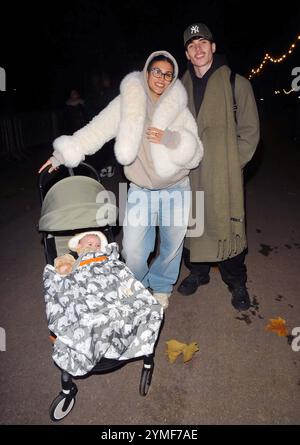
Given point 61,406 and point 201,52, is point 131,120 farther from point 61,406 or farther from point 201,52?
point 61,406

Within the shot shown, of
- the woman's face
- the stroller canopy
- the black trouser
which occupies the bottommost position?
the black trouser

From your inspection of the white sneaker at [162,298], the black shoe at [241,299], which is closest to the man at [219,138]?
the black shoe at [241,299]

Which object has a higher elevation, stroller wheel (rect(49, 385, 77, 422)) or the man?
the man

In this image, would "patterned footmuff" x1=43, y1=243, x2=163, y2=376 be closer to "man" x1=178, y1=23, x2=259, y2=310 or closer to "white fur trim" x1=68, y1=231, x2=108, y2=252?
"white fur trim" x1=68, y1=231, x2=108, y2=252

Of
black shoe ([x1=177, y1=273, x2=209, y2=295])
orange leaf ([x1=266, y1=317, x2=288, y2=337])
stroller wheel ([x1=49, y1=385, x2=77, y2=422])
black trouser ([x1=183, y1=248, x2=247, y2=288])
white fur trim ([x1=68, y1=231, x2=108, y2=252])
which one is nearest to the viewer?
stroller wheel ([x1=49, y1=385, x2=77, y2=422])

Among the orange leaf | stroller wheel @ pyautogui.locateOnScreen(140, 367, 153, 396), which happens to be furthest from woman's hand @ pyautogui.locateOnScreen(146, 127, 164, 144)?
the orange leaf

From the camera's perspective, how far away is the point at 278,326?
328 centimetres

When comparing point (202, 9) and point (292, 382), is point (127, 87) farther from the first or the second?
point (202, 9)

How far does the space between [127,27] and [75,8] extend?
713 centimetres

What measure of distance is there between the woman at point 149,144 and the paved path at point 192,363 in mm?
1018

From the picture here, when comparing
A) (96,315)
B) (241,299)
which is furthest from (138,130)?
(241,299)

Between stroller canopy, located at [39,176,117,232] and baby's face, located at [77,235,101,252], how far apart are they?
0.17 meters

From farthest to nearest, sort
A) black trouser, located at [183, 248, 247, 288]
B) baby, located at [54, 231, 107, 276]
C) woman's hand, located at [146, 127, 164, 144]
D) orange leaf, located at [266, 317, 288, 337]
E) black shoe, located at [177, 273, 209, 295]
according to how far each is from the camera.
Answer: black shoe, located at [177, 273, 209, 295] < black trouser, located at [183, 248, 247, 288] < orange leaf, located at [266, 317, 288, 337] < baby, located at [54, 231, 107, 276] < woman's hand, located at [146, 127, 164, 144]

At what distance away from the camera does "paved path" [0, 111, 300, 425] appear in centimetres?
245
